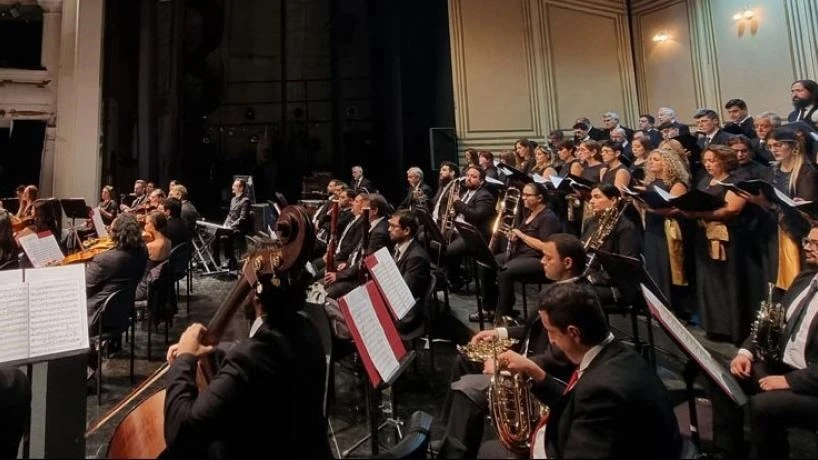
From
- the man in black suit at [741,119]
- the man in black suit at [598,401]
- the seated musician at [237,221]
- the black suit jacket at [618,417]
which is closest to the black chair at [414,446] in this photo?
the man in black suit at [598,401]

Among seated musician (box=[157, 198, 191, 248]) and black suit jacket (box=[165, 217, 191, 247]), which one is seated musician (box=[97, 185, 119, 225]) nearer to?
seated musician (box=[157, 198, 191, 248])

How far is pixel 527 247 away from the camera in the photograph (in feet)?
13.8

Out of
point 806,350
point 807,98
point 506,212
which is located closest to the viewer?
point 806,350

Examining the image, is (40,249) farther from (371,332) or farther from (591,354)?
(591,354)

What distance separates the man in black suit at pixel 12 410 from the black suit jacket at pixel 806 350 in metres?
3.37

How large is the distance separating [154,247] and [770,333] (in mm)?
4667

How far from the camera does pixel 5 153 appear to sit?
10.4 meters

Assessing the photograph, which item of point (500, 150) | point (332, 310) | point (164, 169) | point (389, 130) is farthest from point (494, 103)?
point (164, 169)

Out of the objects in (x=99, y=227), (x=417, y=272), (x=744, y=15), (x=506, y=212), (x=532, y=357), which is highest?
(x=744, y=15)

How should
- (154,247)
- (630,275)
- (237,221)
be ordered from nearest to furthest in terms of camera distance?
1. (630,275)
2. (154,247)
3. (237,221)

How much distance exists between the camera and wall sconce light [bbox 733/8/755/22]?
7.79 meters

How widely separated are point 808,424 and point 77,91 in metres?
12.5

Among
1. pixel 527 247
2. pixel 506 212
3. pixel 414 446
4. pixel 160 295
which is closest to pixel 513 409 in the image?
pixel 414 446

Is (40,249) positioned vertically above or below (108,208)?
below
